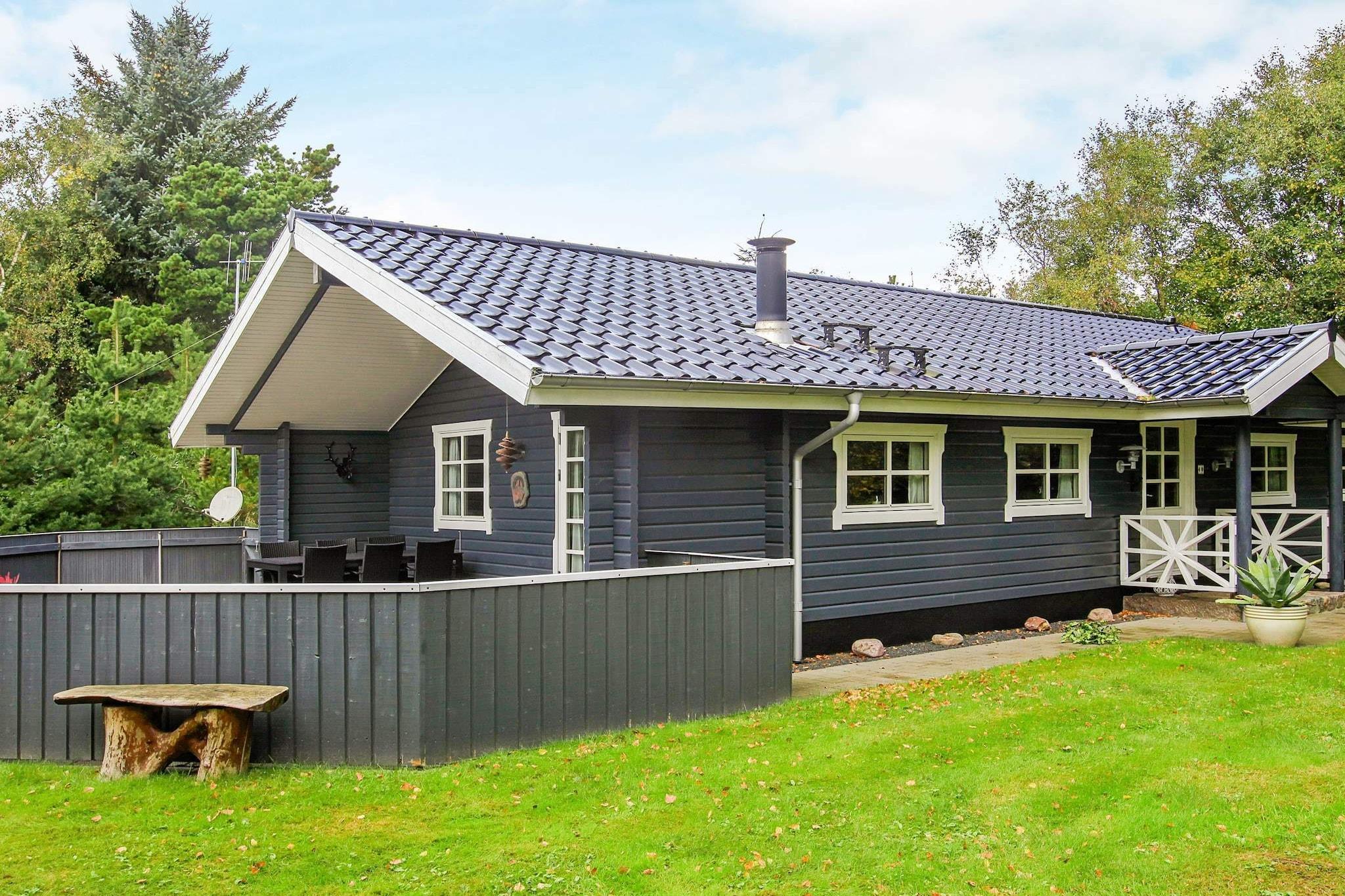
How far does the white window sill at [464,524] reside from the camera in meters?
11.0

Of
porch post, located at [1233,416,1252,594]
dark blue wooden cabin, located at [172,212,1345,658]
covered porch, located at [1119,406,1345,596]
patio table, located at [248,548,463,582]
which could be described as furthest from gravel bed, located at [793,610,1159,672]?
patio table, located at [248,548,463,582]

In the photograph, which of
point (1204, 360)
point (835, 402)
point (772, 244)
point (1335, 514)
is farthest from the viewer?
point (1204, 360)

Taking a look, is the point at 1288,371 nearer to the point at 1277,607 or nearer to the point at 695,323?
the point at 1277,607

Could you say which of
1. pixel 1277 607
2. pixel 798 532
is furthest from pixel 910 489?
pixel 1277 607

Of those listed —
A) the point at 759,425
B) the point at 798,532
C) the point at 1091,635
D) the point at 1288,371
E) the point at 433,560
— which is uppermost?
the point at 1288,371

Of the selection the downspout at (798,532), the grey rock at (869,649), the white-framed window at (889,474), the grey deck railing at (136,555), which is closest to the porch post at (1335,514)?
the white-framed window at (889,474)

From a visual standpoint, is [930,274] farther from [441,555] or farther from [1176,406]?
[441,555]

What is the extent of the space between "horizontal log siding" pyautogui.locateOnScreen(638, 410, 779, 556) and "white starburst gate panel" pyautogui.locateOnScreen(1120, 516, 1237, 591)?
533 centimetres

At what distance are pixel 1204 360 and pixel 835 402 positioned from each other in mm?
5883

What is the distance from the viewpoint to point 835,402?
9.41 m

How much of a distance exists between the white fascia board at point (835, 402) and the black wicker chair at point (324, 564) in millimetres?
3285

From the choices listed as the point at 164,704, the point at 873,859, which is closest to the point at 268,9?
the point at 164,704

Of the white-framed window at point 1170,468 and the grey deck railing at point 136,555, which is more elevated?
the white-framed window at point 1170,468

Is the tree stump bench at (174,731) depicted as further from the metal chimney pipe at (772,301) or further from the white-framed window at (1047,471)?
the white-framed window at (1047,471)
